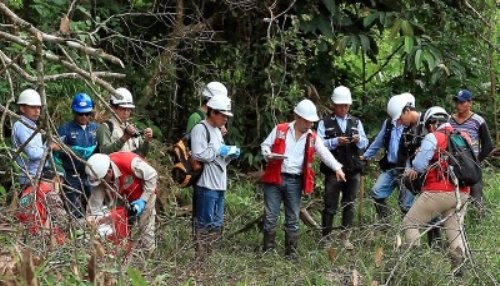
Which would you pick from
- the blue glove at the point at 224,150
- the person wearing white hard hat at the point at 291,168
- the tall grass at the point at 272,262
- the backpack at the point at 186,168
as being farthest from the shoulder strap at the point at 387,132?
the backpack at the point at 186,168

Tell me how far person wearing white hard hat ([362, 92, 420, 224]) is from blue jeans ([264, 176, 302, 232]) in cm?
75

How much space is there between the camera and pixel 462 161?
24.2 ft

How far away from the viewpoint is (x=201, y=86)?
30.2ft

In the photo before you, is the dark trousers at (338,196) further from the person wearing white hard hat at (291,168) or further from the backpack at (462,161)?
the backpack at (462,161)

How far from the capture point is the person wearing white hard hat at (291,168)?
8.34 meters

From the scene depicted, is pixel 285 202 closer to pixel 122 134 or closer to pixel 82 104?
pixel 122 134

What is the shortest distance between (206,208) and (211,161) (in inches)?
17.2

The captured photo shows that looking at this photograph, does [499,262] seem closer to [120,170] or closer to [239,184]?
[120,170]

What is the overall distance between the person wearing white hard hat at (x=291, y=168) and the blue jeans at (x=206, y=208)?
1.70 feet

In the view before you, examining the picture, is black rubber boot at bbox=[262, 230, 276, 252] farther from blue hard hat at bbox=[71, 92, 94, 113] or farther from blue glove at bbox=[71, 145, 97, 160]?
blue hard hat at bbox=[71, 92, 94, 113]

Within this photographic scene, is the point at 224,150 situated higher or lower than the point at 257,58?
lower

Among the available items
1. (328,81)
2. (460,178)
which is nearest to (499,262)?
(460,178)

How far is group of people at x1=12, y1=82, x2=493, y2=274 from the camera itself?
23.6 feet

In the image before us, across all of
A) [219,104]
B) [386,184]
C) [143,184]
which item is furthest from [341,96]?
[143,184]
